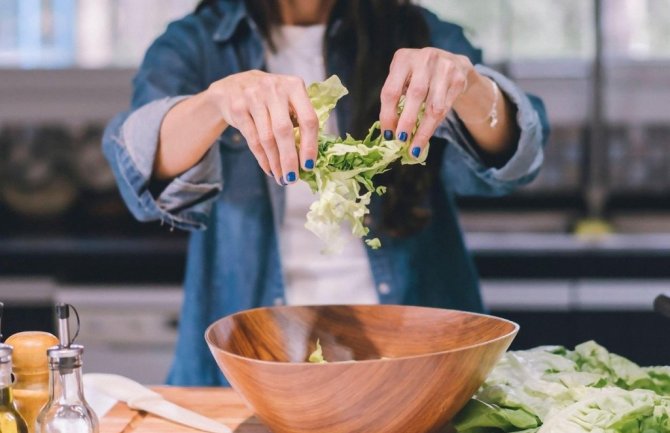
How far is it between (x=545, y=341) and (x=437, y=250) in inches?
37.4

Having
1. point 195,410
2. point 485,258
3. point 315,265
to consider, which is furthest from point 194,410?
point 485,258

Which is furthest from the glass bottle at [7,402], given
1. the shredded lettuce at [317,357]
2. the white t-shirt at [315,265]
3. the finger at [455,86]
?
the white t-shirt at [315,265]

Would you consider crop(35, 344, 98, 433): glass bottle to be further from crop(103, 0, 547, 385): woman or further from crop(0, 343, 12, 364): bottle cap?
crop(103, 0, 547, 385): woman

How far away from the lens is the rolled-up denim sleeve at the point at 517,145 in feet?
Answer: 5.70

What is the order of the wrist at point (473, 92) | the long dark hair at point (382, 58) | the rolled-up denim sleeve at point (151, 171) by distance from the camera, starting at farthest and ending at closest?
the long dark hair at point (382, 58) → the rolled-up denim sleeve at point (151, 171) → the wrist at point (473, 92)

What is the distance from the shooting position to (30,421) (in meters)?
1.32

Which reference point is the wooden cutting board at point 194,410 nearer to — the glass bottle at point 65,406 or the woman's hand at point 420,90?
the glass bottle at point 65,406

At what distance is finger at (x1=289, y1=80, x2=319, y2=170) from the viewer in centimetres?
128

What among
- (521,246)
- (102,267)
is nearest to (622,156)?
(521,246)

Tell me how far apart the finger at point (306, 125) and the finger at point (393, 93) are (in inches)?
5.6

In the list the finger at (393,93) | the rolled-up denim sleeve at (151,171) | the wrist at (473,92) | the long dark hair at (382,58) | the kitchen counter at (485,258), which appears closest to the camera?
the finger at (393,93)

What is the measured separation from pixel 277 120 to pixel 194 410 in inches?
20.5

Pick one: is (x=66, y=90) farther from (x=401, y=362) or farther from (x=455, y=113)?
(x=401, y=362)

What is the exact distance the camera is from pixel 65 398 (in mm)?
1215
